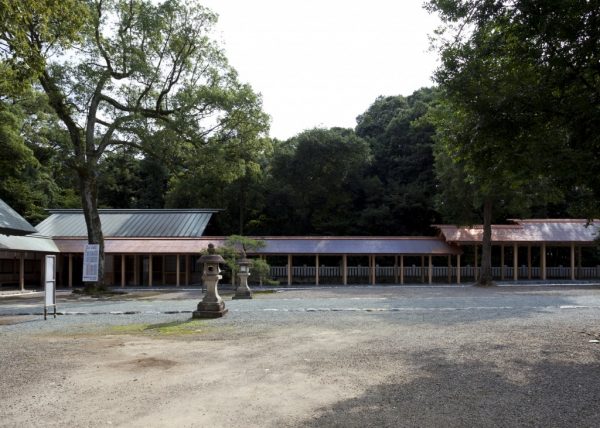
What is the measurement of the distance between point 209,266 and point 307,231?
72.6 ft

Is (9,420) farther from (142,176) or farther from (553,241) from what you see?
(142,176)

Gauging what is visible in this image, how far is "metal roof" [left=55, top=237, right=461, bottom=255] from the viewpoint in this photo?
24703mm

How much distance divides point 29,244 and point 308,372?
848 inches

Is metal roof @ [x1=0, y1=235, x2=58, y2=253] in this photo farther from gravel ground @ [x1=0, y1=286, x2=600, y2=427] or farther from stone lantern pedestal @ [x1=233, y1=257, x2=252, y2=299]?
gravel ground @ [x1=0, y1=286, x2=600, y2=427]

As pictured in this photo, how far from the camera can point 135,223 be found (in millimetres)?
29344

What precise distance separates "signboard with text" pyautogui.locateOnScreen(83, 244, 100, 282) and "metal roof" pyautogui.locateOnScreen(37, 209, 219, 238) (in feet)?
30.9

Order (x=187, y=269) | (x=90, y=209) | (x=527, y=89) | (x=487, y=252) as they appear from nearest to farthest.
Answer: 1. (x=527, y=89)
2. (x=90, y=209)
3. (x=487, y=252)
4. (x=187, y=269)

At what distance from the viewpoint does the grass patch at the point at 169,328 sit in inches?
361

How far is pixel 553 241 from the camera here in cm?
2420

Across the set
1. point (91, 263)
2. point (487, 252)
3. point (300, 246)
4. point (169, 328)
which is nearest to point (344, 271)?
point (300, 246)

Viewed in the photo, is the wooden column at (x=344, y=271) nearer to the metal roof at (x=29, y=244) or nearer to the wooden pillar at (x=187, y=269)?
the wooden pillar at (x=187, y=269)

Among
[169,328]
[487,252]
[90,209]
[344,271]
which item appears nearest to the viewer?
[169,328]

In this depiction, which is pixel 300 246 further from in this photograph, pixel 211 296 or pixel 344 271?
pixel 211 296

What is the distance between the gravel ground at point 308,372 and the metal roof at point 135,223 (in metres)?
17.3
